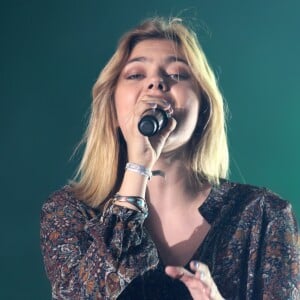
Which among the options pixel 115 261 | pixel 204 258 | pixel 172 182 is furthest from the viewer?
pixel 172 182

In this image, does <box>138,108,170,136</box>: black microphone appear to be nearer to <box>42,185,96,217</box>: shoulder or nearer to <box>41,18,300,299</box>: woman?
<box>41,18,300,299</box>: woman

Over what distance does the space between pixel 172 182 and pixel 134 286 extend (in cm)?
26

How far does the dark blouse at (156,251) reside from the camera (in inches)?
37.8

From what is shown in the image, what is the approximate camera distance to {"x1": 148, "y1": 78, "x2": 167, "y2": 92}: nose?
1120mm

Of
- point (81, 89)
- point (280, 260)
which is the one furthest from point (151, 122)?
point (81, 89)

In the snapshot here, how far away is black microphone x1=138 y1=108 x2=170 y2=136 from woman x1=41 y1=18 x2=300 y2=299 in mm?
12

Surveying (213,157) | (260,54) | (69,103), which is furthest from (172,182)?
(260,54)

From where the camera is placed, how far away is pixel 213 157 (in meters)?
1.30

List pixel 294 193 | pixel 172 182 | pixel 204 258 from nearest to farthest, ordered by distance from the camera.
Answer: pixel 204 258
pixel 172 182
pixel 294 193

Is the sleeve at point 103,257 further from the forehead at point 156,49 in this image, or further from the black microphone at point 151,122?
the forehead at point 156,49

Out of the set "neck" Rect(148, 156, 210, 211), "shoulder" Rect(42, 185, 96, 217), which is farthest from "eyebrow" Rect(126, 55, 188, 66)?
"shoulder" Rect(42, 185, 96, 217)

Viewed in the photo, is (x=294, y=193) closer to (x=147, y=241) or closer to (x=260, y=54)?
(x=260, y=54)

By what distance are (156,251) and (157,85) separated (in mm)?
332

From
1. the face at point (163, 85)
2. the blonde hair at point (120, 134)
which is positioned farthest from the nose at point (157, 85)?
the blonde hair at point (120, 134)
